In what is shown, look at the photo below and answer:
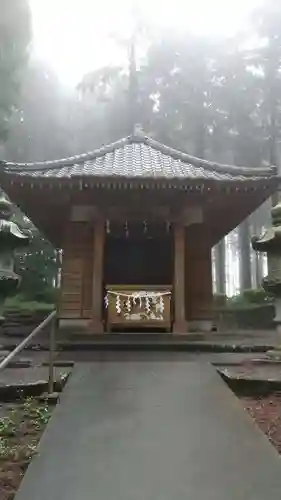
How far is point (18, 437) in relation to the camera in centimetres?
312

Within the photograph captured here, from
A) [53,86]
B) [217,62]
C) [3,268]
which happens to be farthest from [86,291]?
[53,86]

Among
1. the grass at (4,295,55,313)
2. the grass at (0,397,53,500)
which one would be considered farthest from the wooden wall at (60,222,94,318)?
the grass at (0,397,53,500)

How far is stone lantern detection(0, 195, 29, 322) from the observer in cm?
650

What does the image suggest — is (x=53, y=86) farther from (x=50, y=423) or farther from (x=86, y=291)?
(x=50, y=423)

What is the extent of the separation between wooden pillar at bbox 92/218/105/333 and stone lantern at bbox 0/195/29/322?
7.48 ft

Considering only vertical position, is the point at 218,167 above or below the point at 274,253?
above

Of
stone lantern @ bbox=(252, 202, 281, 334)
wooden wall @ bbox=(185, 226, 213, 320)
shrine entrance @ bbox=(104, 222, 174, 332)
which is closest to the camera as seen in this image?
stone lantern @ bbox=(252, 202, 281, 334)

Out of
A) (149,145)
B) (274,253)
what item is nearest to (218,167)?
(149,145)

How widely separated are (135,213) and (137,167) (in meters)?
0.92

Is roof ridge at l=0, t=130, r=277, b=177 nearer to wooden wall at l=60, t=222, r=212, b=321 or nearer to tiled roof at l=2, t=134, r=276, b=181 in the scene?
tiled roof at l=2, t=134, r=276, b=181

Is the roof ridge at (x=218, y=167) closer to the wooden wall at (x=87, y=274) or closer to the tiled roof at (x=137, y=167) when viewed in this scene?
the tiled roof at (x=137, y=167)

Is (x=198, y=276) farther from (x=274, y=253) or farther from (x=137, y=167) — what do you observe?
(x=274, y=253)

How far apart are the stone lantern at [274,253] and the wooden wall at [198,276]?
3.12 meters

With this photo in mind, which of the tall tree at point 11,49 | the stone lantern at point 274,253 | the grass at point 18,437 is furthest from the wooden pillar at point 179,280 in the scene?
the tall tree at point 11,49
